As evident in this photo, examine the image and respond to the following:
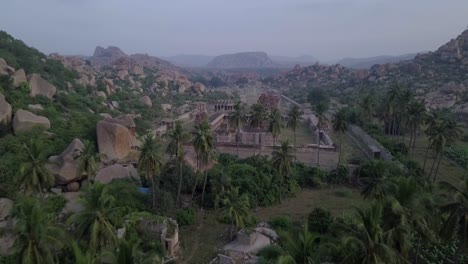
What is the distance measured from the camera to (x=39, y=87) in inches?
2094

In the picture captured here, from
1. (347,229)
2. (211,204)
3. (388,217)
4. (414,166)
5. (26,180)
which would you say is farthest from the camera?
(414,166)

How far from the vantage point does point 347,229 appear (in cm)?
1555

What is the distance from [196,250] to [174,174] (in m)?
9.74

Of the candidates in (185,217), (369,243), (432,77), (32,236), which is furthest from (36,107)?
(432,77)

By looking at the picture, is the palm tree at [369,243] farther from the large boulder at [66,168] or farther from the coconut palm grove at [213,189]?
the large boulder at [66,168]

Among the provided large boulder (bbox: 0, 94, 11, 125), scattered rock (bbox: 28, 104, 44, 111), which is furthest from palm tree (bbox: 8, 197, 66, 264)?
scattered rock (bbox: 28, 104, 44, 111)

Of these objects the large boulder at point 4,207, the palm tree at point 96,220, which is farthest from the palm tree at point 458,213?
the large boulder at point 4,207

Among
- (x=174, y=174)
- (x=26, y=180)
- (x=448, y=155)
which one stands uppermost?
(x=26, y=180)

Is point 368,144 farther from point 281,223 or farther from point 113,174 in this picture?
point 113,174

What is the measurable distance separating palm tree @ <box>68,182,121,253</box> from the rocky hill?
254 ft

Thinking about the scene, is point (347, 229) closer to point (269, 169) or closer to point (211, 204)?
point (211, 204)

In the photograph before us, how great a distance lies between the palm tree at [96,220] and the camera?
1827 cm

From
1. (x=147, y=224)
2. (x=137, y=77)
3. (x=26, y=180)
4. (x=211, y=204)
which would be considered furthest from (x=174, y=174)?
(x=137, y=77)

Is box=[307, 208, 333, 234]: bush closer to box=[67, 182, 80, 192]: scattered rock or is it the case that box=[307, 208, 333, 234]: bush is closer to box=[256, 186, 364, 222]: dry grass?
box=[256, 186, 364, 222]: dry grass
